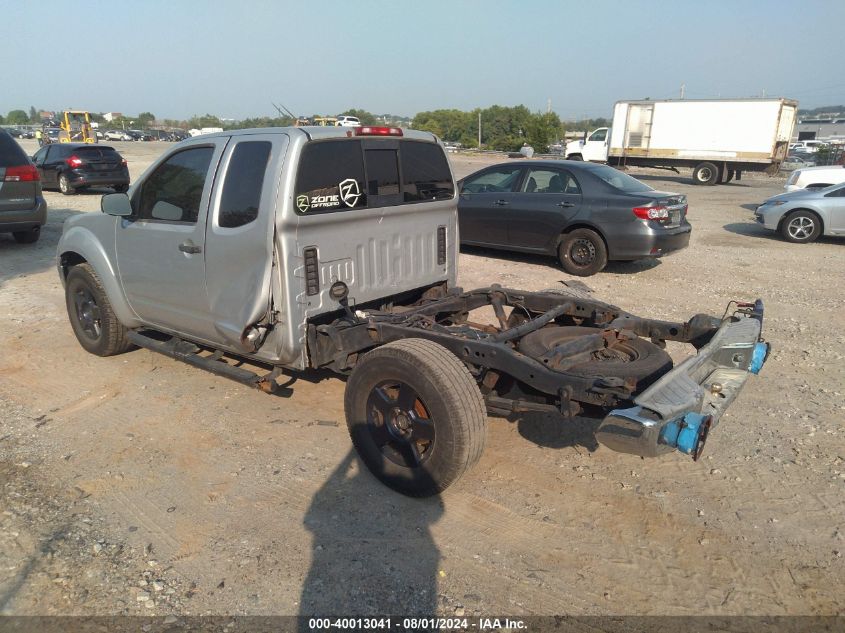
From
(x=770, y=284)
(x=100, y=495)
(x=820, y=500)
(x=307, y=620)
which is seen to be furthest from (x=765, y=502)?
(x=770, y=284)

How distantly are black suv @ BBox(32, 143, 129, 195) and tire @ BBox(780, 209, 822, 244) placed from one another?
16844mm

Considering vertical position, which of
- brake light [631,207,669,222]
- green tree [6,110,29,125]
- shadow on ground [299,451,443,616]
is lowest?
shadow on ground [299,451,443,616]

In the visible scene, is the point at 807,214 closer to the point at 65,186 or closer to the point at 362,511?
the point at 362,511

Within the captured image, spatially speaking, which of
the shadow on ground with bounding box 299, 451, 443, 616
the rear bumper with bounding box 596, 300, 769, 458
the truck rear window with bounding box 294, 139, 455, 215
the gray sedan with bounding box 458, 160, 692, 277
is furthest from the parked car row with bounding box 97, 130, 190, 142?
the rear bumper with bounding box 596, 300, 769, 458

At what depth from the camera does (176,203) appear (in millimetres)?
4543

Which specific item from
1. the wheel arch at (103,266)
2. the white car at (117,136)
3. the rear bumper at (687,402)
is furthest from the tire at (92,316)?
the white car at (117,136)

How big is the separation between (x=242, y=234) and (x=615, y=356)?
252cm

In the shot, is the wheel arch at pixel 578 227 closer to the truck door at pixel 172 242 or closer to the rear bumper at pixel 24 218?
the truck door at pixel 172 242

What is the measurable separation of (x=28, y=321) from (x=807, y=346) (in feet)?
26.8

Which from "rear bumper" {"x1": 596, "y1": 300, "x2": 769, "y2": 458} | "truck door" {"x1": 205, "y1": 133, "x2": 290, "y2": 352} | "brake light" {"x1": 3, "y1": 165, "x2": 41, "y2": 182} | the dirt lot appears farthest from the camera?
"brake light" {"x1": 3, "y1": 165, "x2": 41, "y2": 182}

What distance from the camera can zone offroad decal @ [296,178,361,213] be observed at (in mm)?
3840

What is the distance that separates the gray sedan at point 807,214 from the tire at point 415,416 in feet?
37.9

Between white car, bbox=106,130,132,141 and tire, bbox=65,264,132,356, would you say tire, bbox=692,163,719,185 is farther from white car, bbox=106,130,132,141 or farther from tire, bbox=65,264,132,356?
white car, bbox=106,130,132,141

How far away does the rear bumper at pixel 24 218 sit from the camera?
984 cm
